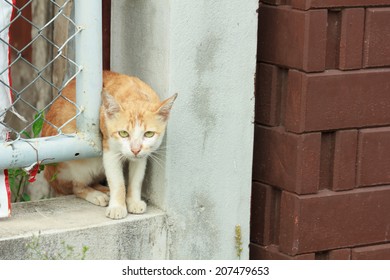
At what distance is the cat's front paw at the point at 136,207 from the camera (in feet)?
13.7

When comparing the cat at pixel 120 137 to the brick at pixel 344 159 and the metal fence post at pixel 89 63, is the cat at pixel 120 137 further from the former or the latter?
the brick at pixel 344 159

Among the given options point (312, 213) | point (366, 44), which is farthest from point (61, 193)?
point (366, 44)

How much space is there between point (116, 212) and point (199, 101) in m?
0.58

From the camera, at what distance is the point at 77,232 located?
394 cm

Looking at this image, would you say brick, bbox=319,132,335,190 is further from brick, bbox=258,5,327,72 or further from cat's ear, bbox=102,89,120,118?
cat's ear, bbox=102,89,120,118

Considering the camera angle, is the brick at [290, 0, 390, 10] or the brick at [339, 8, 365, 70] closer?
the brick at [290, 0, 390, 10]

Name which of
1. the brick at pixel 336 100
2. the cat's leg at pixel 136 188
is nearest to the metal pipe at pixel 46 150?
the cat's leg at pixel 136 188

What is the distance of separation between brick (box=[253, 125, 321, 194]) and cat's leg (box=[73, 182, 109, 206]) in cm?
73

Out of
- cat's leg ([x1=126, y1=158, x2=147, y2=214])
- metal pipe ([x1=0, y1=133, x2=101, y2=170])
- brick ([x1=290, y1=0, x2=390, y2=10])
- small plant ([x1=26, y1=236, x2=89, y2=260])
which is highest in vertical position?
brick ([x1=290, y1=0, x2=390, y2=10])

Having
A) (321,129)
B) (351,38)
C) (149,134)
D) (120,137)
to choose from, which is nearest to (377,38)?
(351,38)

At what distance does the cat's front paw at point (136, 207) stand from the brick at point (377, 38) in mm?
1158

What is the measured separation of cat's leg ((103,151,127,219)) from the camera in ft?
13.6

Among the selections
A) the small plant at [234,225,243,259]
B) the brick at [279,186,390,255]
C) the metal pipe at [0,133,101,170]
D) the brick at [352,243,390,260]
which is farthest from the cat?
the brick at [352,243,390,260]

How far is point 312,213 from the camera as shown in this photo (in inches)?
173
